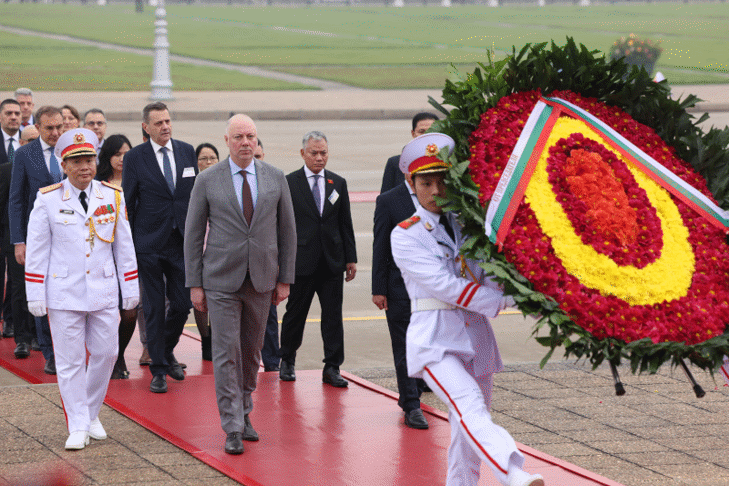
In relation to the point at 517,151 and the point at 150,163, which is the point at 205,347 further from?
the point at 517,151

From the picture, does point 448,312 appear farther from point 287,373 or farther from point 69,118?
point 69,118

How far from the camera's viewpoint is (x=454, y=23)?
67.0m

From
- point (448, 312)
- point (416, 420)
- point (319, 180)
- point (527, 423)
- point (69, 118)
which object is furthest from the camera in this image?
point (69, 118)

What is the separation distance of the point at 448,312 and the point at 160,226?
341 centimetres

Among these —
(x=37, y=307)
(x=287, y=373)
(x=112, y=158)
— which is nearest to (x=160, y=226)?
(x=112, y=158)

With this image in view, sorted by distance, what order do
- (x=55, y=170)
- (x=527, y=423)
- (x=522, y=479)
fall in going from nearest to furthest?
1. (x=522, y=479)
2. (x=527, y=423)
3. (x=55, y=170)

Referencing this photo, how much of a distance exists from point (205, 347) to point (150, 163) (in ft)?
5.81

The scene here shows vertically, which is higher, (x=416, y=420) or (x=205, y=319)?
(x=205, y=319)

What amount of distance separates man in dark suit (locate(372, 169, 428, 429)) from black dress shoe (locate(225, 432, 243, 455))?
48.6 inches

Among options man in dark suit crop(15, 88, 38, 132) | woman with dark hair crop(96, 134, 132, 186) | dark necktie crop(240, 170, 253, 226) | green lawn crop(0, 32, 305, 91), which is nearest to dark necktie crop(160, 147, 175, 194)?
woman with dark hair crop(96, 134, 132, 186)

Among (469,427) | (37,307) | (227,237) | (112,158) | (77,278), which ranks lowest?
(469,427)

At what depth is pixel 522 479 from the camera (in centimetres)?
506

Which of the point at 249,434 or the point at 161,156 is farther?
the point at 161,156

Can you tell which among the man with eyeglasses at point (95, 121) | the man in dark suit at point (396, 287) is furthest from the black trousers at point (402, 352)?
the man with eyeglasses at point (95, 121)
